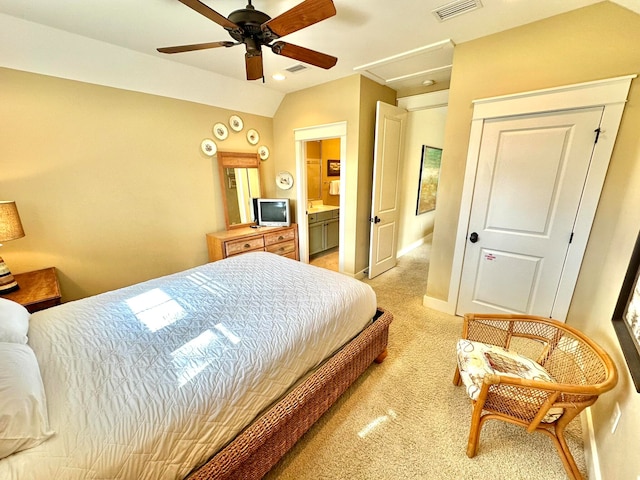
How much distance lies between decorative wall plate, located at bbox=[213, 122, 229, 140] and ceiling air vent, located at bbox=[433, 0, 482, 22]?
2.57 metres

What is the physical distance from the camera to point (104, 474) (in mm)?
778

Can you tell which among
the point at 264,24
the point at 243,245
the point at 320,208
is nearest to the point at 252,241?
the point at 243,245

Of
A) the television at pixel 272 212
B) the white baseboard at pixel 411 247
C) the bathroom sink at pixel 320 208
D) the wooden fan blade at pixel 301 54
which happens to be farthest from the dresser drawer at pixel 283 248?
the wooden fan blade at pixel 301 54

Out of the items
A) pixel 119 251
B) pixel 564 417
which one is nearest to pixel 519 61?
pixel 564 417

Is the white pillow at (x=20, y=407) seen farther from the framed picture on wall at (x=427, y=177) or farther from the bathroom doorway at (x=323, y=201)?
the framed picture on wall at (x=427, y=177)

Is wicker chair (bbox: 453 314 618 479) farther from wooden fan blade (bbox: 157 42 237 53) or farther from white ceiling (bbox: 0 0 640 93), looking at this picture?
wooden fan blade (bbox: 157 42 237 53)

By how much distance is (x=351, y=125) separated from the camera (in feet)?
10.1

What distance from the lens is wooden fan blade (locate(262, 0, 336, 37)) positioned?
1.23 m

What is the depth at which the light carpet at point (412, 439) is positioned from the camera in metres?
1.31

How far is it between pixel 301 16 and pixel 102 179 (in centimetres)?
243

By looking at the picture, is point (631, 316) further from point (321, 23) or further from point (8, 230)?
point (8, 230)

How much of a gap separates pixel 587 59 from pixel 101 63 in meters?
3.88

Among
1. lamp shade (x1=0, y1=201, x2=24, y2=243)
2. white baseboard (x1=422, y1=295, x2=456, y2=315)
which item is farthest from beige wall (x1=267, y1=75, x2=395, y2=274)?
lamp shade (x1=0, y1=201, x2=24, y2=243)

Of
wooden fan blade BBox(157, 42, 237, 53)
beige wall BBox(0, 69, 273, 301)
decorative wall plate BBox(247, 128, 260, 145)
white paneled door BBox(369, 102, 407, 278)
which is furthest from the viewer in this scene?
decorative wall plate BBox(247, 128, 260, 145)
